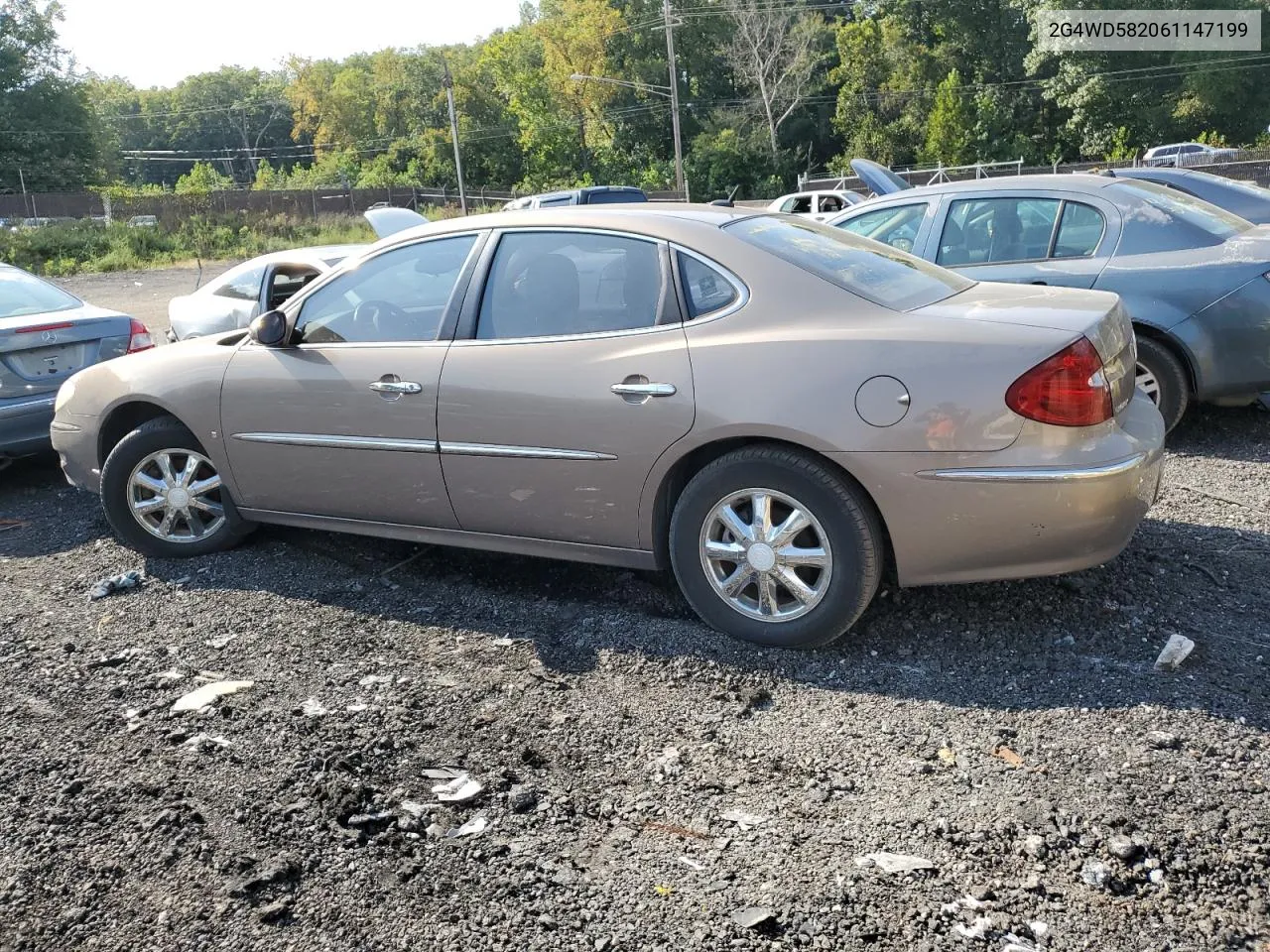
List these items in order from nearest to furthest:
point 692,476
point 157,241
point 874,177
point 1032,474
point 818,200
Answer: point 1032,474 < point 692,476 < point 874,177 < point 818,200 < point 157,241

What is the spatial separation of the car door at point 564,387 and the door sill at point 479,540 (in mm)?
39

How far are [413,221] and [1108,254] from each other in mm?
7334

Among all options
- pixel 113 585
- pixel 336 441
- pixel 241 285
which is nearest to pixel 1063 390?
pixel 336 441

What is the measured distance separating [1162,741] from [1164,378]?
12.4 feet

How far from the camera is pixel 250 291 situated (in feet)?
31.8

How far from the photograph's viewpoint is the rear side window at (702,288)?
4.05 meters

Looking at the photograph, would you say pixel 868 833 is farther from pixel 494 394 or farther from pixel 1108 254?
pixel 1108 254

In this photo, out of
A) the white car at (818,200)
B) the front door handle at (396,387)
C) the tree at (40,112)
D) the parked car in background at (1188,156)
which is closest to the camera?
the front door handle at (396,387)

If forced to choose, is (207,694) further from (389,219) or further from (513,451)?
(389,219)

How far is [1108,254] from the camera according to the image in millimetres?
6586

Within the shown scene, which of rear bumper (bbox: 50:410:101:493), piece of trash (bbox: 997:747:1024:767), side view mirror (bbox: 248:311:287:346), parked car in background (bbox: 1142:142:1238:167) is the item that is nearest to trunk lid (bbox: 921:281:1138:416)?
piece of trash (bbox: 997:747:1024:767)

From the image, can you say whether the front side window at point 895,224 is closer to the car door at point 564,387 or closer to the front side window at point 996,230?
the front side window at point 996,230

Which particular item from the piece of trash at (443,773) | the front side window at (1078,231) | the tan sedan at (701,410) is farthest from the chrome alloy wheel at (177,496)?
the front side window at (1078,231)

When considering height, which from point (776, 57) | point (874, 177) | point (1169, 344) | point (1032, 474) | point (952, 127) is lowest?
point (1169, 344)
